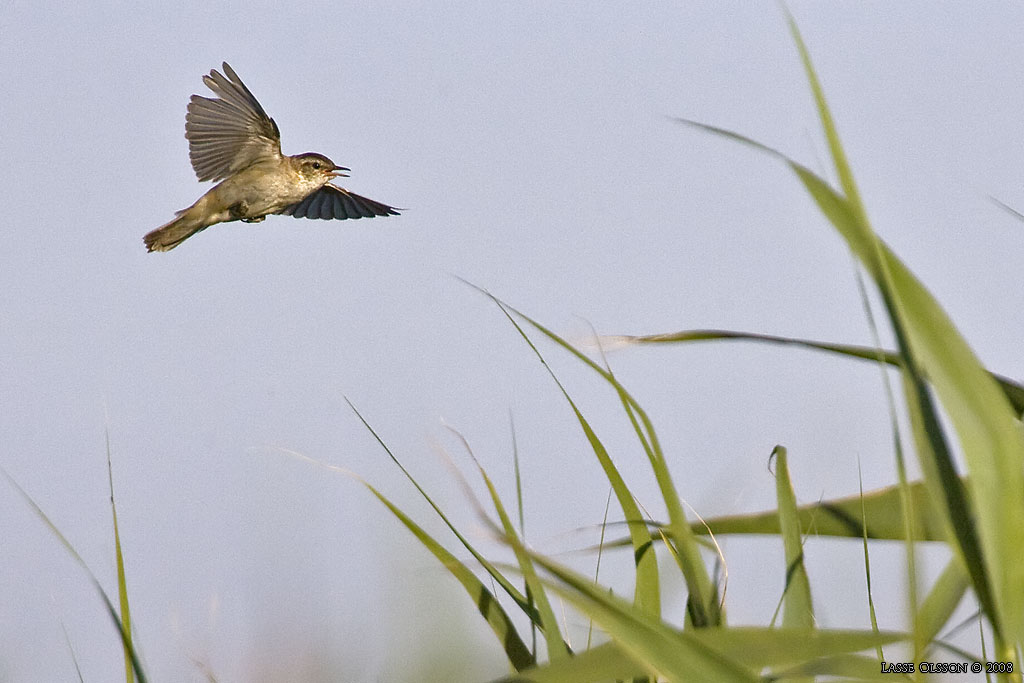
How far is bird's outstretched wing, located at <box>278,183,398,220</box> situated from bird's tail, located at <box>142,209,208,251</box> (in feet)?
0.98

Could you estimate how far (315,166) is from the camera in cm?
371

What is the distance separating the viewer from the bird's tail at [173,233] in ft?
11.6

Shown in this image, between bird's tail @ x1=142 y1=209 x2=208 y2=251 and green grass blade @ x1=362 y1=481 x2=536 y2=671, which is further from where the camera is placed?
bird's tail @ x1=142 y1=209 x2=208 y2=251

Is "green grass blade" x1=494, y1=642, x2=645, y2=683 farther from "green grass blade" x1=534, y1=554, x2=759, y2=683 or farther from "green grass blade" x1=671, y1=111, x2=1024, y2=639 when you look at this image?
"green grass blade" x1=671, y1=111, x2=1024, y2=639

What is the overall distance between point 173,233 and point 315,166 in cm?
49

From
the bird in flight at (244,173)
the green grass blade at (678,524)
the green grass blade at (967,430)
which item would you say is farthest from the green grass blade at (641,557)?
the bird in flight at (244,173)

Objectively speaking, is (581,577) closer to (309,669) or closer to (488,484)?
(488,484)

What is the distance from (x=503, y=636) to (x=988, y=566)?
589mm

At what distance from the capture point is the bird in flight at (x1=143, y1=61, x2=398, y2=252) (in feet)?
11.3

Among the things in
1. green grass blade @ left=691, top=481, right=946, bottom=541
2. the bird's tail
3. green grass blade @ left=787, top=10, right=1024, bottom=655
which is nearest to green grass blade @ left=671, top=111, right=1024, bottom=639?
green grass blade @ left=787, top=10, right=1024, bottom=655

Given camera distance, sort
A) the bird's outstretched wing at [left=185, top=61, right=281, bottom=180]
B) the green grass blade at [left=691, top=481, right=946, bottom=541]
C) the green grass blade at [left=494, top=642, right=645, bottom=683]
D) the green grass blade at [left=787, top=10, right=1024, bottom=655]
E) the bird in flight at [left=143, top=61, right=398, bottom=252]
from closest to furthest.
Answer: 1. the green grass blade at [left=787, top=10, right=1024, bottom=655]
2. the green grass blade at [left=494, top=642, right=645, bottom=683]
3. the green grass blade at [left=691, top=481, right=946, bottom=541]
4. the bird in flight at [left=143, top=61, right=398, bottom=252]
5. the bird's outstretched wing at [left=185, top=61, right=281, bottom=180]

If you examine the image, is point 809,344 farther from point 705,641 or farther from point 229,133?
point 229,133

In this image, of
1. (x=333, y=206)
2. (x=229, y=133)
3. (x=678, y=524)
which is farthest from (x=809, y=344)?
(x=229, y=133)

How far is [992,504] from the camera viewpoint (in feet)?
2.11
